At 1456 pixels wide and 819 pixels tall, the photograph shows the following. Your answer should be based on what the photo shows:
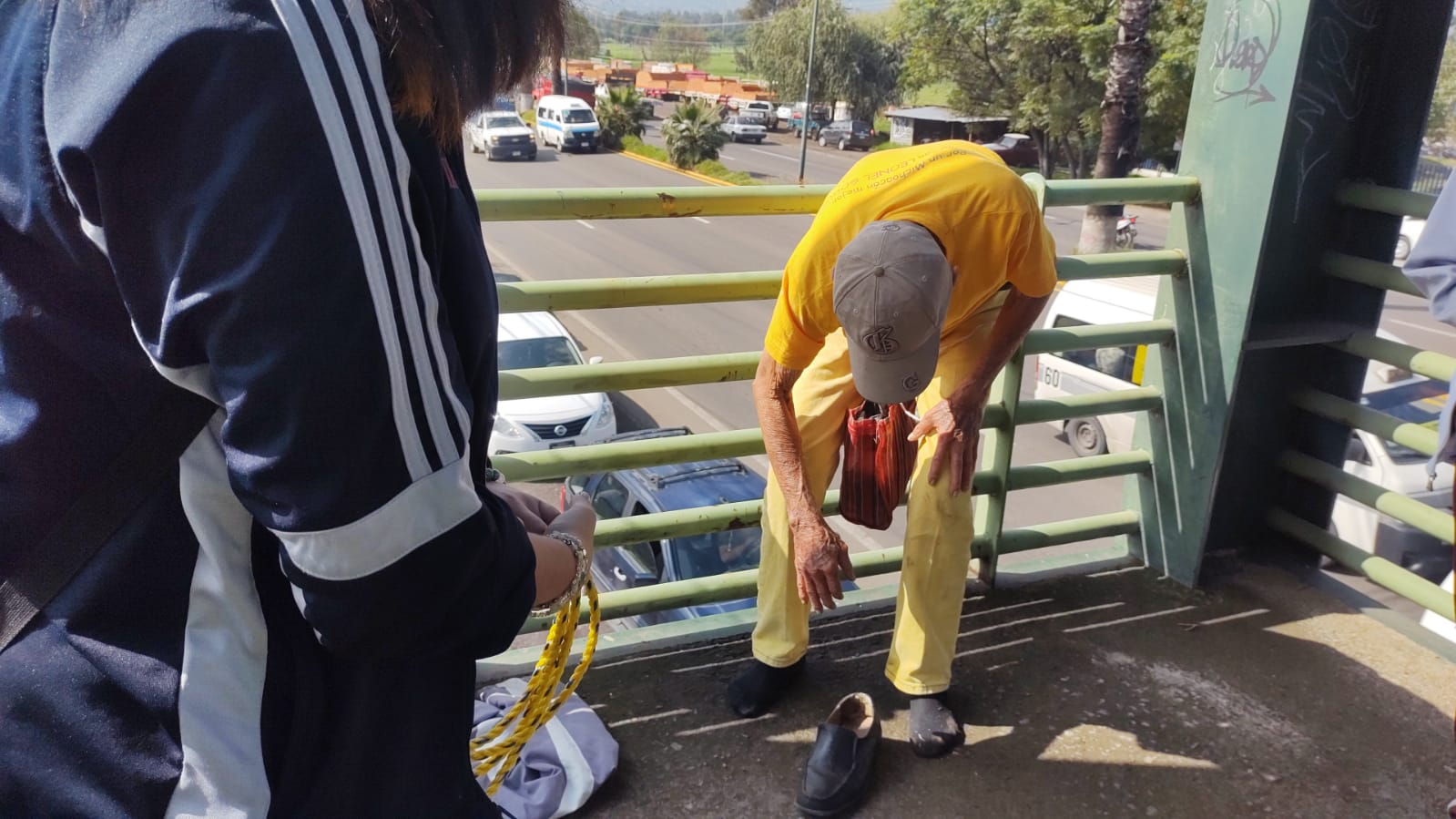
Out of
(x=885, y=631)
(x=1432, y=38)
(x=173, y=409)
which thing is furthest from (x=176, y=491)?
(x=1432, y=38)

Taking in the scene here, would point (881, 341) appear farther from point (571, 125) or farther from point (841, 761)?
point (571, 125)

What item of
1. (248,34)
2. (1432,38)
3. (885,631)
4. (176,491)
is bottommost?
(885,631)

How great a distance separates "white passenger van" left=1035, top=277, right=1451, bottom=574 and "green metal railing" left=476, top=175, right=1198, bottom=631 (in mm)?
1183

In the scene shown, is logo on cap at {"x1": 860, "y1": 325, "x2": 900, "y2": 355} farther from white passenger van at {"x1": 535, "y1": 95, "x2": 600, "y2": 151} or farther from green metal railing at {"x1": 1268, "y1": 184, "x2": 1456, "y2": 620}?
white passenger van at {"x1": 535, "y1": 95, "x2": 600, "y2": 151}

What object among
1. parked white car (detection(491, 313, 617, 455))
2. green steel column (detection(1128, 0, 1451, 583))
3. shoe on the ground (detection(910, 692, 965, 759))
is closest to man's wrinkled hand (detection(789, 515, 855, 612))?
shoe on the ground (detection(910, 692, 965, 759))

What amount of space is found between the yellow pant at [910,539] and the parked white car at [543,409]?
304 inches

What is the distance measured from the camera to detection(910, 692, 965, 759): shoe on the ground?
2.86 m

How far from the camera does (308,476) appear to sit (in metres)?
0.94

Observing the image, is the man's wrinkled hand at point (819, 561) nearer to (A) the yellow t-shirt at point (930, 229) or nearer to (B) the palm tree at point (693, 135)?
(A) the yellow t-shirt at point (930, 229)

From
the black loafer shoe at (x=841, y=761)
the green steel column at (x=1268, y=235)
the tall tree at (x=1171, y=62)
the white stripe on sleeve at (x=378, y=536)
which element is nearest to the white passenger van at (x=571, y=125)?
the tall tree at (x=1171, y=62)

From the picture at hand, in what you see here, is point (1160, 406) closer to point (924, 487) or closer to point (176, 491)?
point (924, 487)

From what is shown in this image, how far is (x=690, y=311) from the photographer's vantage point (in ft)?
59.5

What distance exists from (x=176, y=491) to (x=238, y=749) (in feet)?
0.90

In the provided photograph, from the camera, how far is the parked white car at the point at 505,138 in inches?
1468
